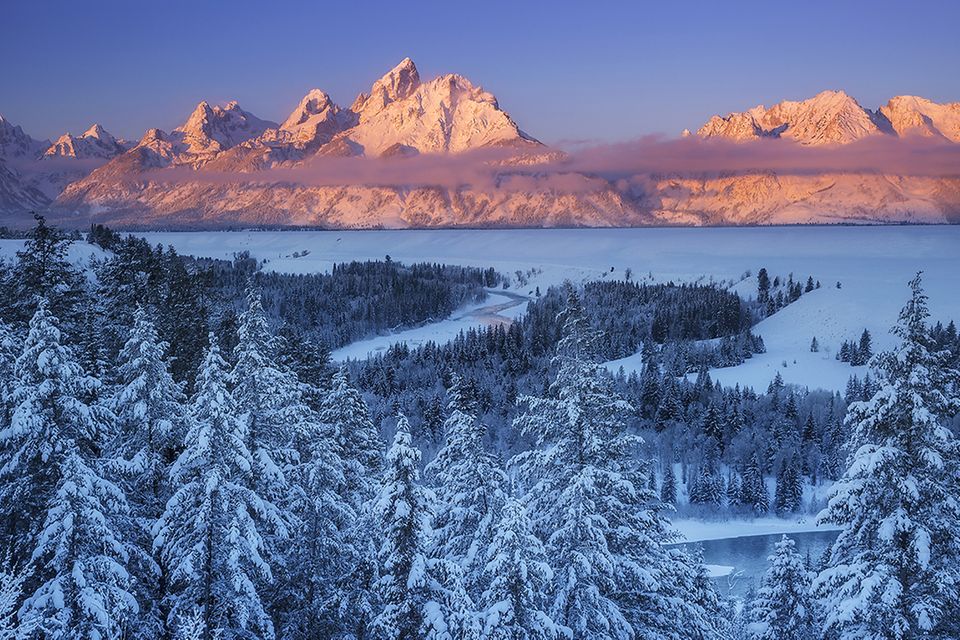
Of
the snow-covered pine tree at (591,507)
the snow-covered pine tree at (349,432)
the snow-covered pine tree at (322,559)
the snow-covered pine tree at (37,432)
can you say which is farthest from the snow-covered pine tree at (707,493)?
the snow-covered pine tree at (37,432)

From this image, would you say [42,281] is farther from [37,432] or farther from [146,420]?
[37,432]

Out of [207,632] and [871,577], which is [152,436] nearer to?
[207,632]

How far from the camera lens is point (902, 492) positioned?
1783cm

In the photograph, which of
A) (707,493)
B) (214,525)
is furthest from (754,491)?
(214,525)

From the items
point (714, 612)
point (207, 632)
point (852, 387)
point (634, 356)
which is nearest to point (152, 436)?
point (207, 632)

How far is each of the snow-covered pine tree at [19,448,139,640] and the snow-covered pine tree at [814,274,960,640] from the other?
1786cm

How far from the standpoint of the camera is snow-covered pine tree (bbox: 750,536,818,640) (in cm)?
2867

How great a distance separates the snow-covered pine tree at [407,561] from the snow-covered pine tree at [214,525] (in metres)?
3.36

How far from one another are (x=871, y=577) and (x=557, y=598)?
767 cm

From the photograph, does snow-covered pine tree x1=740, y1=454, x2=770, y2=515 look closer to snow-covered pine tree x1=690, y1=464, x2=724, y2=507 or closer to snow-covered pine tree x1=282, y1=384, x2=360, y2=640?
snow-covered pine tree x1=690, y1=464, x2=724, y2=507

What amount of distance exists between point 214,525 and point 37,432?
5180 millimetres

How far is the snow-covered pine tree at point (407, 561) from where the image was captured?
19.2m

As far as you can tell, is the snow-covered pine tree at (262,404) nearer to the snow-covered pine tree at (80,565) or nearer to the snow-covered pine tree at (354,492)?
the snow-covered pine tree at (354,492)

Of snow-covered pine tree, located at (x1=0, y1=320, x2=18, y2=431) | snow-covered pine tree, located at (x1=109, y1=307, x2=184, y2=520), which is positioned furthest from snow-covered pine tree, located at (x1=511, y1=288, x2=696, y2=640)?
snow-covered pine tree, located at (x1=0, y1=320, x2=18, y2=431)
